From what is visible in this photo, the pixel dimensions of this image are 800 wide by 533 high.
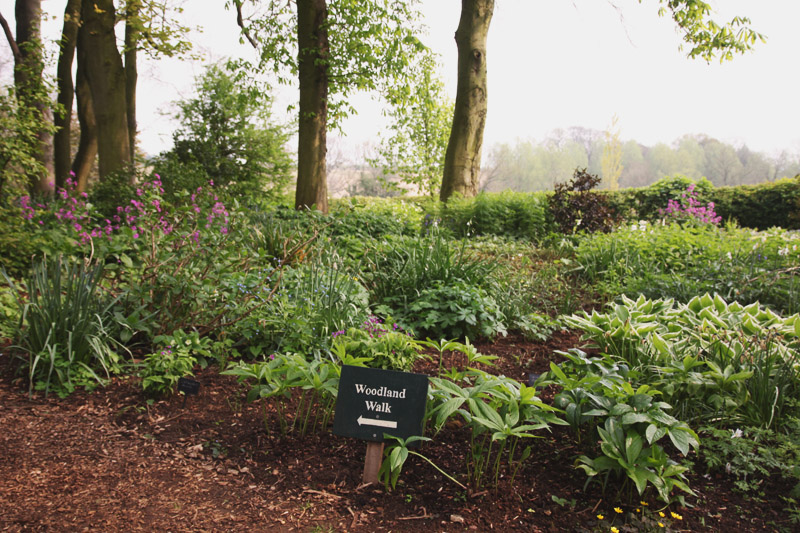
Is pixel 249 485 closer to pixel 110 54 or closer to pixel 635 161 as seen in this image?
pixel 110 54

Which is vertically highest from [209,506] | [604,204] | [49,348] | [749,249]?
[604,204]

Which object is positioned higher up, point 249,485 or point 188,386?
point 188,386

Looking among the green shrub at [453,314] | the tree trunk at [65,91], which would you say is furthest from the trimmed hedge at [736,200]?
the tree trunk at [65,91]

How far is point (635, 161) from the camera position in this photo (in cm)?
3472

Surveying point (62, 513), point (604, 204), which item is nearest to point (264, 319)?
point (62, 513)

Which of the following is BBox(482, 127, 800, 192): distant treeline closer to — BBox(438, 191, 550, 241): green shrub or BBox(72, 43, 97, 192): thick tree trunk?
BBox(438, 191, 550, 241): green shrub

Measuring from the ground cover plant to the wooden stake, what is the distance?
6 cm

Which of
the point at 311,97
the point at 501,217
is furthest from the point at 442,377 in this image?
the point at 311,97

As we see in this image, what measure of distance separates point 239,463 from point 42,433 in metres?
1.03

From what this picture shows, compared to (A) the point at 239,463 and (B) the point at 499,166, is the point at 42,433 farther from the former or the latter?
(B) the point at 499,166

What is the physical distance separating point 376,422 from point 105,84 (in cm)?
984

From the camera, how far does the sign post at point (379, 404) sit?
80.8 inches

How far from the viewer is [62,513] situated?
6.29 feet

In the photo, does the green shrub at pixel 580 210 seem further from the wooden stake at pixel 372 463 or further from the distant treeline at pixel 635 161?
the distant treeline at pixel 635 161
